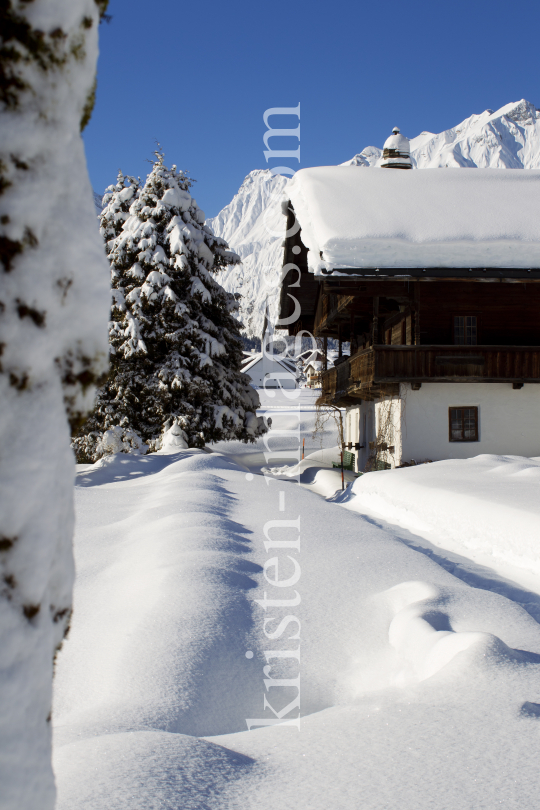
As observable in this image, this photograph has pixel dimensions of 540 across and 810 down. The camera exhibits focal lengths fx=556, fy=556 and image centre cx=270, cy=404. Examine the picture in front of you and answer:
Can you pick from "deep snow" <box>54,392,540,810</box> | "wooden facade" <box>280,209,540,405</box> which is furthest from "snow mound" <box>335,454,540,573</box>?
"wooden facade" <box>280,209,540,405</box>

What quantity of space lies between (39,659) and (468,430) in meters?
15.4

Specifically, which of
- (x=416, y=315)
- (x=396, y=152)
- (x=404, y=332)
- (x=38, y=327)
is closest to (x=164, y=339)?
(x=404, y=332)

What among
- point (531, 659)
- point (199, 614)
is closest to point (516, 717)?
point (531, 659)

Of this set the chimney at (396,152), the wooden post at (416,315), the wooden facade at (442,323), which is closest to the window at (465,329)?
the wooden facade at (442,323)

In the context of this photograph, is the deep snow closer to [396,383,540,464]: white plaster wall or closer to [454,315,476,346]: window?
[396,383,540,464]: white plaster wall

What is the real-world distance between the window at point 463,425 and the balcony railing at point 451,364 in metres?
1.06

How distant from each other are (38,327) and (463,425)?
50.5ft

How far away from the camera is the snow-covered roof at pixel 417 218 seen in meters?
14.0

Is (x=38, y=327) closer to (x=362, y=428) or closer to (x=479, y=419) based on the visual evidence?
(x=479, y=419)

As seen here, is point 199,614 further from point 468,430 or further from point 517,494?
point 468,430

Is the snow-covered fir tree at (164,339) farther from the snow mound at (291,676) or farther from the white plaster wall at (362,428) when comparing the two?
the snow mound at (291,676)

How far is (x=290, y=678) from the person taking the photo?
3414 millimetres

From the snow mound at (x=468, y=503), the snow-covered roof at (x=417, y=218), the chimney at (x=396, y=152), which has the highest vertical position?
the chimney at (x=396, y=152)

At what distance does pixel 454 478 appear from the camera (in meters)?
10.3
